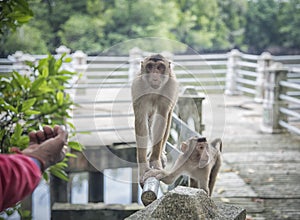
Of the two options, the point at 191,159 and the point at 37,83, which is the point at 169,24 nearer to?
the point at 37,83

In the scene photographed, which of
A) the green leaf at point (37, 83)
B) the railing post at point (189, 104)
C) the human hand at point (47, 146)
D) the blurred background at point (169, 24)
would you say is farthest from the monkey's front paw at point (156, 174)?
the blurred background at point (169, 24)

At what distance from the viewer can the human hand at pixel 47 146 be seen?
0.85m

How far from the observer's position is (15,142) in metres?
1.79

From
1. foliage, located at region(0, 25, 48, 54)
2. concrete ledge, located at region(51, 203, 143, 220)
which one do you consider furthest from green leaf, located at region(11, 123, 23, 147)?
foliage, located at region(0, 25, 48, 54)

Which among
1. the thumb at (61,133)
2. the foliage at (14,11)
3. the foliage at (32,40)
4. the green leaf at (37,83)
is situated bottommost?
the thumb at (61,133)

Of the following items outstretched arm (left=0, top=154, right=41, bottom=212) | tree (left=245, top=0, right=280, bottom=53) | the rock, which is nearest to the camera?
outstretched arm (left=0, top=154, right=41, bottom=212)

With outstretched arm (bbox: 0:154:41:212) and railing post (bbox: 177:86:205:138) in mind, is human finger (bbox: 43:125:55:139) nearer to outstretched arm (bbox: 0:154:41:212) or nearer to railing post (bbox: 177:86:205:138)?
outstretched arm (bbox: 0:154:41:212)

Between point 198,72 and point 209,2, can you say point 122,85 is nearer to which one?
point 198,72

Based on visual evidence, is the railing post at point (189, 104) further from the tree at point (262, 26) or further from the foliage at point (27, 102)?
the tree at point (262, 26)

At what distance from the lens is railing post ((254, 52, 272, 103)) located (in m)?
7.83

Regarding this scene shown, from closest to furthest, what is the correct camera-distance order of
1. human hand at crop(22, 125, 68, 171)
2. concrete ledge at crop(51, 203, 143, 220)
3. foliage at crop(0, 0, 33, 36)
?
human hand at crop(22, 125, 68, 171), foliage at crop(0, 0, 33, 36), concrete ledge at crop(51, 203, 143, 220)

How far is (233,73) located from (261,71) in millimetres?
870

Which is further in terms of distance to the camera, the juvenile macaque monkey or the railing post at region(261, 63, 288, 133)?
the railing post at region(261, 63, 288, 133)

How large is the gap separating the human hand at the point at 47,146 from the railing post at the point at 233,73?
25.8 ft
